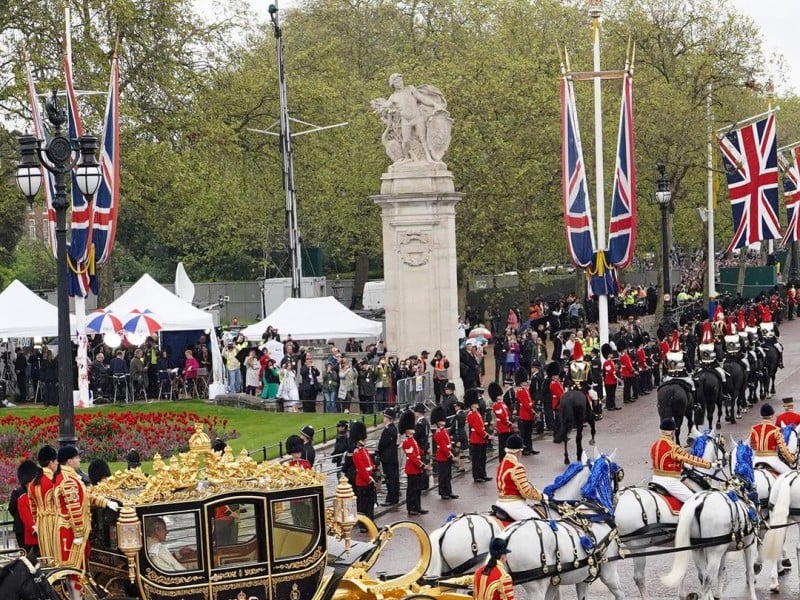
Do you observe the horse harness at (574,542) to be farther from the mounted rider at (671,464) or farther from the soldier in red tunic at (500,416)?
the soldier in red tunic at (500,416)

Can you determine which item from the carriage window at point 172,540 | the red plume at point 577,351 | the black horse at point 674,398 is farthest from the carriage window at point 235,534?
the red plume at point 577,351

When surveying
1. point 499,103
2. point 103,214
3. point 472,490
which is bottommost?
point 472,490

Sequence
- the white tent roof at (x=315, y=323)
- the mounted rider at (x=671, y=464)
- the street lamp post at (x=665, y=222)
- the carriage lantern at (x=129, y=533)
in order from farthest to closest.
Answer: the street lamp post at (x=665, y=222), the white tent roof at (x=315, y=323), the mounted rider at (x=671, y=464), the carriage lantern at (x=129, y=533)

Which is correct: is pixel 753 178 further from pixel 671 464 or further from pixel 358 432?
pixel 671 464

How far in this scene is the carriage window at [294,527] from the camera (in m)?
12.9

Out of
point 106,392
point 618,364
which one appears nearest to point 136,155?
point 106,392

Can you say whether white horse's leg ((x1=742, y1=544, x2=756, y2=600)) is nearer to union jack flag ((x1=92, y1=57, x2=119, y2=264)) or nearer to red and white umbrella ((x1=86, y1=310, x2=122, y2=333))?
union jack flag ((x1=92, y1=57, x2=119, y2=264))

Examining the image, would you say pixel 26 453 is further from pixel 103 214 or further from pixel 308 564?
pixel 308 564

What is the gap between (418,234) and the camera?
33.2 metres

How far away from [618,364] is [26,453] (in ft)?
42.8

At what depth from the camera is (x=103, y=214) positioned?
28.7 metres

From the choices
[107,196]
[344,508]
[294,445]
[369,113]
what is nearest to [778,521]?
[294,445]

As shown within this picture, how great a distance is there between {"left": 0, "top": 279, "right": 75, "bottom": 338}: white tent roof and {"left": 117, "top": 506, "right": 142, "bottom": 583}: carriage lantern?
21.4 m

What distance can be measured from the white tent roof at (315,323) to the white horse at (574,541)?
754 inches
